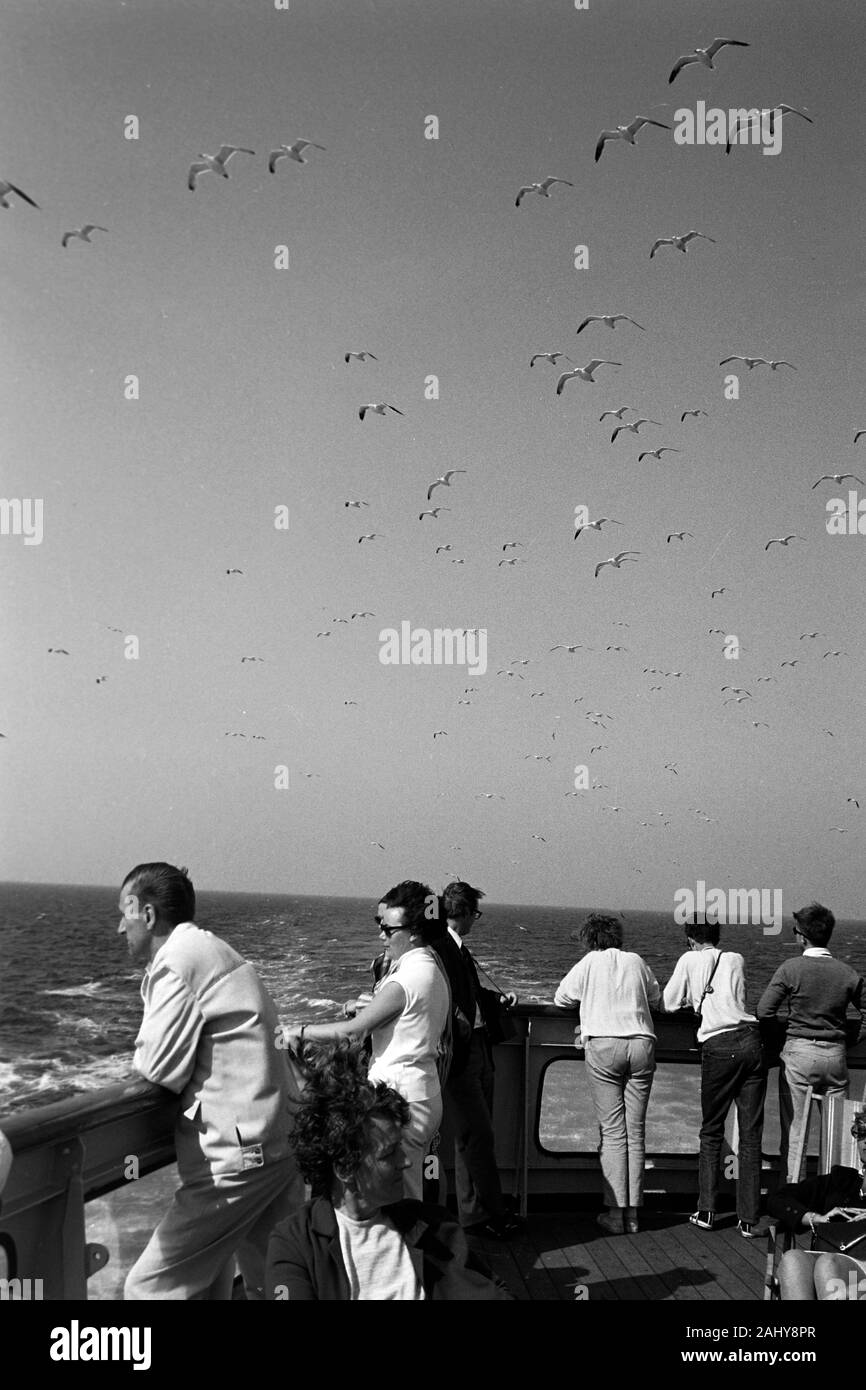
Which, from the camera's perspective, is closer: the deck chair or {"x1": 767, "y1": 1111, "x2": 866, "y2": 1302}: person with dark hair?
{"x1": 767, "y1": 1111, "x2": 866, "y2": 1302}: person with dark hair

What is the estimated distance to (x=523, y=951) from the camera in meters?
63.4

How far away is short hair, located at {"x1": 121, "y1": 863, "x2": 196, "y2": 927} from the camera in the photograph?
9.20 ft

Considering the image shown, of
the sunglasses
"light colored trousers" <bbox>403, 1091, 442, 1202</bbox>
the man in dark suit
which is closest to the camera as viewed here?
"light colored trousers" <bbox>403, 1091, 442, 1202</bbox>

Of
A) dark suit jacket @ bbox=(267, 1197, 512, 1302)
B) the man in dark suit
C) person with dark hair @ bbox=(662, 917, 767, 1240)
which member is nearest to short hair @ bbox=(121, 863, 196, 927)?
dark suit jacket @ bbox=(267, 1197, 512, 1302)

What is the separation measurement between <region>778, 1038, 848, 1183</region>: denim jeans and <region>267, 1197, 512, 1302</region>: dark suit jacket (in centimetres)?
326

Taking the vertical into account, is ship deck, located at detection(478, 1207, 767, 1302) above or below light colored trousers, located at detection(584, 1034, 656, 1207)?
below

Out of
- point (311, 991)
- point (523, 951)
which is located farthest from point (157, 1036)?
point (523, 951)

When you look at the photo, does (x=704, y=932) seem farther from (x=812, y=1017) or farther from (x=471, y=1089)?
(x=471, y=1089)

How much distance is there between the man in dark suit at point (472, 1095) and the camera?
493 centimetres

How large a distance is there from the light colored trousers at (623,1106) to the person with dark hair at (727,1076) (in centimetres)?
28

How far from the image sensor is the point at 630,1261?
16.0ft

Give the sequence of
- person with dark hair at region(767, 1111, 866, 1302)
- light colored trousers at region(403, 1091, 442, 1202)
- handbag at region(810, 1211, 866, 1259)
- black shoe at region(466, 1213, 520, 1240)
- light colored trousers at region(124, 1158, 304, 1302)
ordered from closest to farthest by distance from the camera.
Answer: light colored trousers at region(124, 1158, 304, 1302) < person with dark hair at region(767, 1111, 866, 1302) < handbag at region(810, 1211, 866, 1259) < light colored trousers at region(403, 1091, 442, 1202) < black shoe at region(466, 1213, 520, 1240)

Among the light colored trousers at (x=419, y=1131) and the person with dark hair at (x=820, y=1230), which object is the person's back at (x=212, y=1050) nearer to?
the light colored trousers at (x=419, y=1131)

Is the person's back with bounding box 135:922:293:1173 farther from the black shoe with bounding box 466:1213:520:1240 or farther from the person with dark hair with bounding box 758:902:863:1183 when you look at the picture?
the person with dark hair with bounding box 758:902:863:1183
